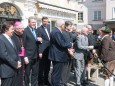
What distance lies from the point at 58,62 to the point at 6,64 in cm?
206

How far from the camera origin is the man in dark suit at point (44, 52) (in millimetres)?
8531

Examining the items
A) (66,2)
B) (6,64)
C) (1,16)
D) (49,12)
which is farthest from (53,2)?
(6,64)

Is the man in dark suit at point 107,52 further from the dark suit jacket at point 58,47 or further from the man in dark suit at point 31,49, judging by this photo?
the man in dark suit at point 31,49

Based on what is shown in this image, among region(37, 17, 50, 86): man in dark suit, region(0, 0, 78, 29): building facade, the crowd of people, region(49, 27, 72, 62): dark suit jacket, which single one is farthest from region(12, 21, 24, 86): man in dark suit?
region(0, 0, 78, 29): building facade

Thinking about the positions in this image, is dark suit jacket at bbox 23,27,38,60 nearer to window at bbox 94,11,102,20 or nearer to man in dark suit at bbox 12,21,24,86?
man in dark suit at bbox 12,21,24,86

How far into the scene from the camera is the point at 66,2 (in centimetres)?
2616

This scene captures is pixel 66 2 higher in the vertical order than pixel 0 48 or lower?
higher

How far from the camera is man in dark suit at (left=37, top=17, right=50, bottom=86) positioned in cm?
853

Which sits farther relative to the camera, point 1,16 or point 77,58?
point 1,16

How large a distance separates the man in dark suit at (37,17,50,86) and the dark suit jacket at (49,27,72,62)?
2.25 feet

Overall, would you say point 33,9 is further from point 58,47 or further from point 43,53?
point 58,47

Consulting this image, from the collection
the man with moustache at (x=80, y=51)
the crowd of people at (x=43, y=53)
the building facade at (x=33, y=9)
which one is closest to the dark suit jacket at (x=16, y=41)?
the crowd of people at (x=43, y=53)

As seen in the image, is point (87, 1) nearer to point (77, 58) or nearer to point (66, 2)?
point (66, 2)

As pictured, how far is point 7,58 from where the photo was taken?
19.2ft
